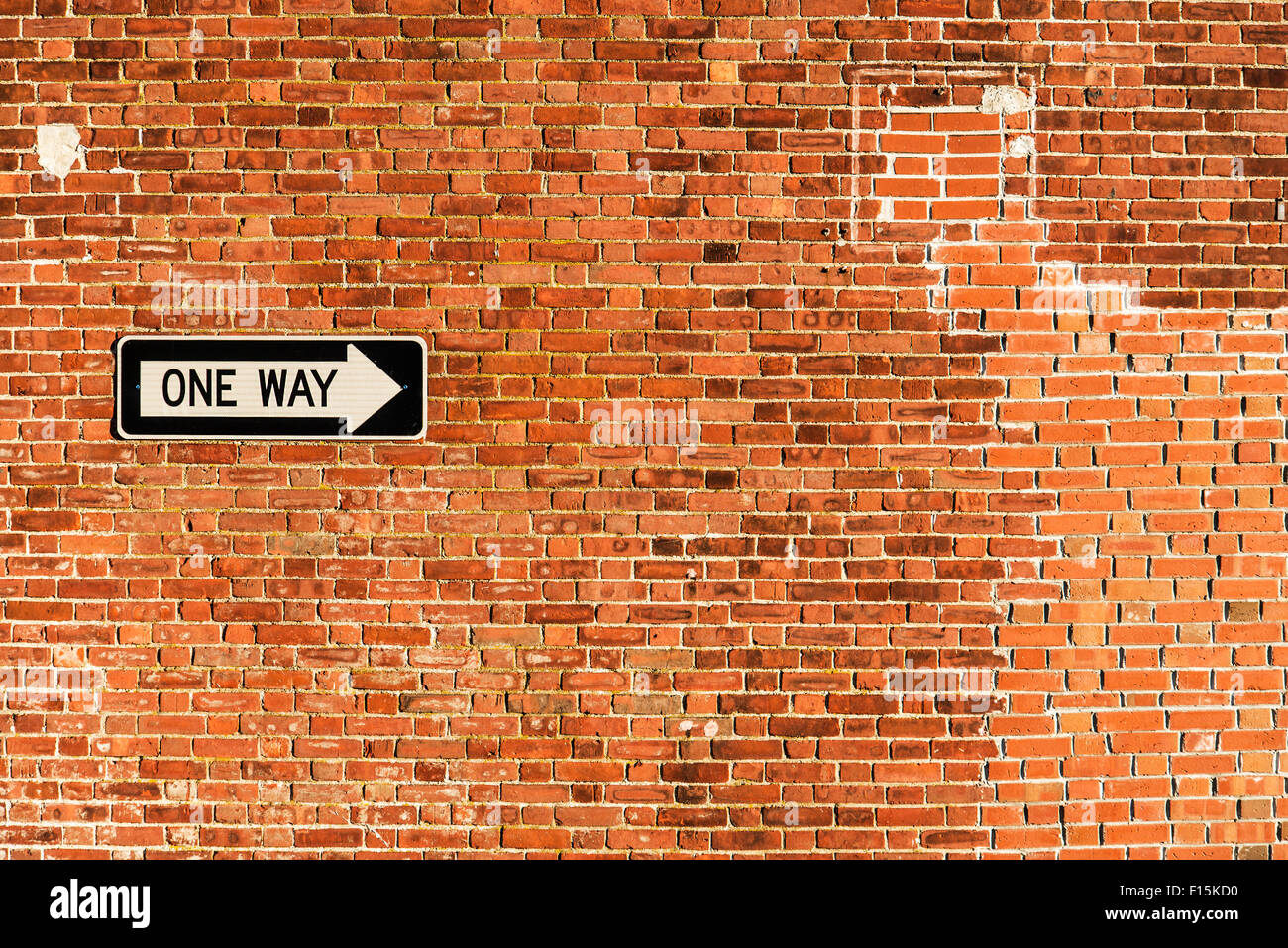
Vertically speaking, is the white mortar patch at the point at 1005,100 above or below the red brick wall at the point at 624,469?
above

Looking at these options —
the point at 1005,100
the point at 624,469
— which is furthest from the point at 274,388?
the point at 1005,100

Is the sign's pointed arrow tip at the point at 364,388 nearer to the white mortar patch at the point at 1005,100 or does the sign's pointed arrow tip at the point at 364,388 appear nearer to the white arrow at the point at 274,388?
the white arrow at the point at 274,388

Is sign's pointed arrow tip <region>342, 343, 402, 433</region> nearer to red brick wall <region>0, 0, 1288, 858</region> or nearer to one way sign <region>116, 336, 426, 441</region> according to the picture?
one way sign <region>116, 336, 426, 441</region>

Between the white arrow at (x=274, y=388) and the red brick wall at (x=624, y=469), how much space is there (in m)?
0.15

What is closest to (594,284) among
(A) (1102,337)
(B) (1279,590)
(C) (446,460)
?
(C) (446,460)

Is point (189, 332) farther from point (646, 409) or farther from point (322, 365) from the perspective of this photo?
point (646, 409)

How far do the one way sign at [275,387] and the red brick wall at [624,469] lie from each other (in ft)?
0.25

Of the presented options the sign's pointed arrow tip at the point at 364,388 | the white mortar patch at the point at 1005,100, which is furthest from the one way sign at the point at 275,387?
the white mortar patch at the point at 1005,100

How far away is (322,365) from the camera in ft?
11.2

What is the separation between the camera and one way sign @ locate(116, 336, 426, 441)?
11.2ft

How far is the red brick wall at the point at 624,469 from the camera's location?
3422 millimetres

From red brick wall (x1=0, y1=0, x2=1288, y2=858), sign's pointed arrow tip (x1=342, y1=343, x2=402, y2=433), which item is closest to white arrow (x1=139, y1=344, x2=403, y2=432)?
sign's pointed arrow tip (x1=342, y1=343, x2=402, y2=433)

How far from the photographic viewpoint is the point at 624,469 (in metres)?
3.43
